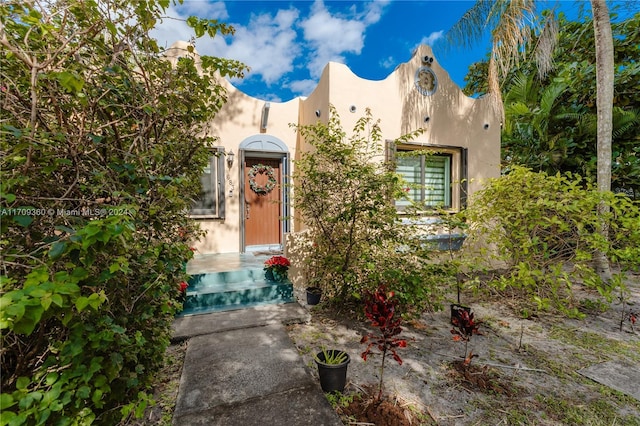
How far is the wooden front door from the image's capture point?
6.61 meters

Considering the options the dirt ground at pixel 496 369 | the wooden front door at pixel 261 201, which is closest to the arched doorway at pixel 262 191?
the wooden front door at pixel 261 201

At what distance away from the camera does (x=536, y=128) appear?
786cm

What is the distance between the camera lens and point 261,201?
6.75m

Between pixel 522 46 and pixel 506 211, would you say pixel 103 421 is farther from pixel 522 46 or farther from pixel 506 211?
pixel 522 46

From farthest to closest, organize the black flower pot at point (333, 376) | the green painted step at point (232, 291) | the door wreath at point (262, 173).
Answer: the door wreath at point (262, 173)
the green painted step at point (232, 291)
the black flower pot at point (333, 376)

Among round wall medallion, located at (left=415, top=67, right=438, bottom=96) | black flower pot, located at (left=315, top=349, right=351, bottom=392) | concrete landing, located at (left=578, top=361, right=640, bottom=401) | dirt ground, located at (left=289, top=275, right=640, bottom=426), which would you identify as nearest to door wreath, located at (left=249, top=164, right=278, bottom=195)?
dirt ground, located at (left=289, top=275, right=640, bottom=426)

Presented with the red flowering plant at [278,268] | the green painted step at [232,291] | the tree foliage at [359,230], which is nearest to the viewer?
the tree foliage at [359,230]

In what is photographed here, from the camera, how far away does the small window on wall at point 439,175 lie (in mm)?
6543

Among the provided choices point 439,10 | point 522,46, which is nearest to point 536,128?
point 522,46

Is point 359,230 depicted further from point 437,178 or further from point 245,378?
point 437,178

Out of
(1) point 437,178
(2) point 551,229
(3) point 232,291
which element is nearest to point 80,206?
(3) point 232,291

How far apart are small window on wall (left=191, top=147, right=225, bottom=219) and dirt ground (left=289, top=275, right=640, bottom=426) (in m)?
3.23

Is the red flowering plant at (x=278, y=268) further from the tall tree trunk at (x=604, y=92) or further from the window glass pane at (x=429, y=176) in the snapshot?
the tall tree trunk at (x=604, y=92)

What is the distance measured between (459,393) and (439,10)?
798 cm
